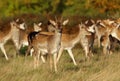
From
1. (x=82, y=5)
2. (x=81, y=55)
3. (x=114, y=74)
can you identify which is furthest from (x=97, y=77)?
(x=82, y=5)

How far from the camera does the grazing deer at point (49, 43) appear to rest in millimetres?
12995

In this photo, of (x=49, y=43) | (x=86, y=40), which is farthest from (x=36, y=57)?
(x=86, y=40)

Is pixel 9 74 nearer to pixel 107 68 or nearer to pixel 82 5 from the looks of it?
pixel 107 68

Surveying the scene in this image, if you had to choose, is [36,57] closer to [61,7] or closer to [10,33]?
[10,33]

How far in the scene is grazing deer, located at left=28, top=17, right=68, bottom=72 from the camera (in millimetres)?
12995

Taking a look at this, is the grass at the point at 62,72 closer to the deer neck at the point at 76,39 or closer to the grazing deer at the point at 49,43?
the grazing deer at the point at 49,43

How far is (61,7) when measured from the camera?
3353 centimetres

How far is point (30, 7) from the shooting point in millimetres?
32969

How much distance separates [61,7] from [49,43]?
→ 2030cm

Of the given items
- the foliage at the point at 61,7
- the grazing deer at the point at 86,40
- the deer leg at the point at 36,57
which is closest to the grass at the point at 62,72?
the deer leg at the point at 36,57

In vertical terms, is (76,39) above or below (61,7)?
above

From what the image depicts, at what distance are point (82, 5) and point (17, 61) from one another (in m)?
18.4

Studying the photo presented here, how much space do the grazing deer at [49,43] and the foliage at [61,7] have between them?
51.1 feet

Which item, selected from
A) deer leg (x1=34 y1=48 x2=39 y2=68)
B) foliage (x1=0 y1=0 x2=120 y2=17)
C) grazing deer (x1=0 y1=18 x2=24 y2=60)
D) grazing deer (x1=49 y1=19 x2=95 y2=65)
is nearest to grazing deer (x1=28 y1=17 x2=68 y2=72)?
deer leg (x1=34 y1=48 x2=39 y2=68)
